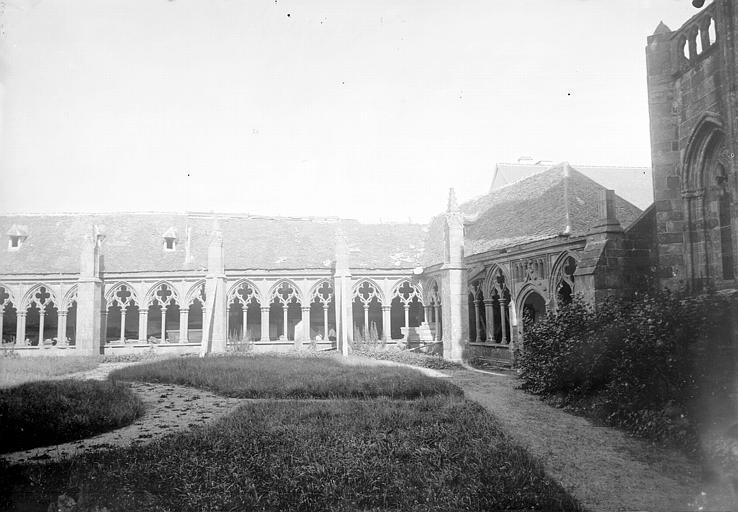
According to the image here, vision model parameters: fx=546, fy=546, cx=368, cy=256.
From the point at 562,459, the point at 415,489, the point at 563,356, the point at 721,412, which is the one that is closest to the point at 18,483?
the point at 415,489

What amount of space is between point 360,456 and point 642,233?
9.21 m

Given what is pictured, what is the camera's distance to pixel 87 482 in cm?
558

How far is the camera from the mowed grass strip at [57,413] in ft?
25.2

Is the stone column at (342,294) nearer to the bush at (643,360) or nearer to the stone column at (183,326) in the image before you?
the stone column at (183,326)

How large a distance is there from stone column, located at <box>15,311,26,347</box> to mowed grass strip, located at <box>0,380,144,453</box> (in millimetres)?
16555

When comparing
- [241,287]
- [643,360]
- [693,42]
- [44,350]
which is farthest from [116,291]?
[693,42]

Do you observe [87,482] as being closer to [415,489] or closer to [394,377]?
[415,489]

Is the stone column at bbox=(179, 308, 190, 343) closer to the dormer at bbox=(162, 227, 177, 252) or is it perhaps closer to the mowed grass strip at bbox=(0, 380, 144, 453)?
the dormer at bbox=(162, 227, 177, 252)

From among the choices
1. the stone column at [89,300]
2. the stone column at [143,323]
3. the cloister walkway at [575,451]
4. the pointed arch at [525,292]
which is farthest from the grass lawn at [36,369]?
Answer: the pointed arch at [525,292]

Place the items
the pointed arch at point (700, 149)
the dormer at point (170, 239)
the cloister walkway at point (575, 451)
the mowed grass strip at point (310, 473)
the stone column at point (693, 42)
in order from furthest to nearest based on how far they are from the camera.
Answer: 1. the dormer at point (170, 239)
2. the stone column at point (693, 42)
3. the pointed arch at point (700, 149)
4. the cloister walkway at point (575, 451)
5. the mowed grass strip at point (310, 473)

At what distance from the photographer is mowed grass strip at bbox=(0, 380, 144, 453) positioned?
7684mm

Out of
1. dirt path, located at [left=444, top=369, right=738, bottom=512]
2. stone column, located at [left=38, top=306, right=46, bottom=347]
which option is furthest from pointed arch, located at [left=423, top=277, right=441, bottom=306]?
stone column, located at [left=38, top=306, right=46, bottom=347]

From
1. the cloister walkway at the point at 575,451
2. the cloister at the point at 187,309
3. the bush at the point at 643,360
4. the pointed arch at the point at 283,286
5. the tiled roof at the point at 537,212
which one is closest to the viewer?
the cloister walkway at the point at 575,451

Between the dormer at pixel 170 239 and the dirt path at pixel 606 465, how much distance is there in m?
21.9
